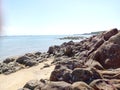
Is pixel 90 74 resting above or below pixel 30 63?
above

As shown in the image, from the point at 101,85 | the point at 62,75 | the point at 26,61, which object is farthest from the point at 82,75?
the point at 26,61

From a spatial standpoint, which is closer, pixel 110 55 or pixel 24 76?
pixel 110 55

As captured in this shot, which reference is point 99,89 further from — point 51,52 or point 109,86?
point 51,52

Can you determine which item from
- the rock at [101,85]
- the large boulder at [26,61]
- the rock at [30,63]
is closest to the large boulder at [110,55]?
the rock at [101,85]

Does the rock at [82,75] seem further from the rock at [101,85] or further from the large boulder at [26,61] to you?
the large boulder at [26,61]

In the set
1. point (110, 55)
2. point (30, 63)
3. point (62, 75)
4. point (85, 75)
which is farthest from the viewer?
point (30, 63)

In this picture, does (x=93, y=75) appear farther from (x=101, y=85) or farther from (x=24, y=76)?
(x=24, y=76)

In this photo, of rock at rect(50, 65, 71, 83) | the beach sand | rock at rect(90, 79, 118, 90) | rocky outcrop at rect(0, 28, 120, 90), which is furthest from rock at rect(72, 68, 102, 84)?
the beach sand

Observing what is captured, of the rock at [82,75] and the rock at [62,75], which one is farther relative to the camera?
the rock at [62,75]

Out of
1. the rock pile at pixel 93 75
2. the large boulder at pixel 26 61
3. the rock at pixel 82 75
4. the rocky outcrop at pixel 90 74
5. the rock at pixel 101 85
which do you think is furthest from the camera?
the large boulder at pixel 26 61

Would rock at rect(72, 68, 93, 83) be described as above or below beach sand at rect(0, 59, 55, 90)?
above

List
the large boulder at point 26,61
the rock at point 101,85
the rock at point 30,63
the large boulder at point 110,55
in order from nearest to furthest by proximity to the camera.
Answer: the rock at point 101,85 < the large boulder at point 110,55 < the rock at point 30,63 < the large boulder at point 26,61

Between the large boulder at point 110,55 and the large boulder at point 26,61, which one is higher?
the large boulder at point 110,55

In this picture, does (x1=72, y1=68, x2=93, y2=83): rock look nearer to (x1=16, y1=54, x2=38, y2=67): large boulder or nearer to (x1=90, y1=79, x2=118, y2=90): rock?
(x1=90, y1=79, x2=118, y2=90): rock
